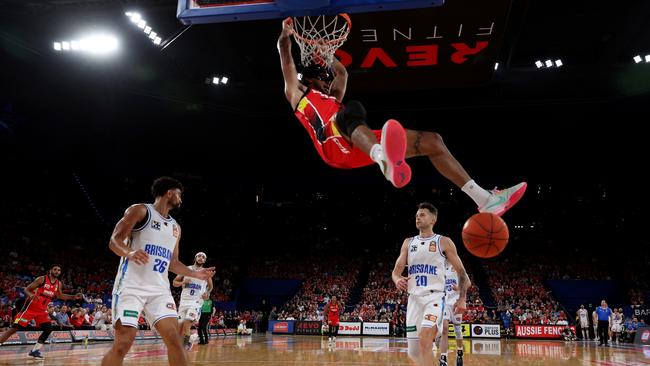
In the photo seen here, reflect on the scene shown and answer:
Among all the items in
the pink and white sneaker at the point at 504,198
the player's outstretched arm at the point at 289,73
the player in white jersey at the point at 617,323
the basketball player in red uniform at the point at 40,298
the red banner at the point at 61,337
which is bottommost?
the red banner at the point at 61,337

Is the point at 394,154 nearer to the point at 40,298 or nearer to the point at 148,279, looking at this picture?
the point at 148,279

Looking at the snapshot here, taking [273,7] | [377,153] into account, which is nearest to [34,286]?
[273,7]

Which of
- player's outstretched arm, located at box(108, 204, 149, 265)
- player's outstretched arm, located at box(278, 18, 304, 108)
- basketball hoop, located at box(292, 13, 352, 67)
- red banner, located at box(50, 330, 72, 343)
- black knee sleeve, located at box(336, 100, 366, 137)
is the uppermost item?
basketball hoop, located at box(292, 13, 352, 67)

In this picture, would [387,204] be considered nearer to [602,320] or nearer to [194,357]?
[602,320]

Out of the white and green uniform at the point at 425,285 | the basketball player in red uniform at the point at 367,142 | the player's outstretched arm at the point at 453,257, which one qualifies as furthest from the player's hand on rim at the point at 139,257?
the player's outstretched arm at the point at 453,257

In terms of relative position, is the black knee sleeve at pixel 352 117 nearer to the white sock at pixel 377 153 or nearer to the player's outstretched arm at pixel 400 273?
the white sock at pixel 377 153

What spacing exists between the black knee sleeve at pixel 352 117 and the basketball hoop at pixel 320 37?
5.16ft

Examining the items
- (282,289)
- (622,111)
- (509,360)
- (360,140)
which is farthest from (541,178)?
(360,140)

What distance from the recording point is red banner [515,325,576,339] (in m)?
22.7

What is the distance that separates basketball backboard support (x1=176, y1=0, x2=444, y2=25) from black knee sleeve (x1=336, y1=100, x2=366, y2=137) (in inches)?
75.3

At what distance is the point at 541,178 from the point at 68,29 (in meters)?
24.6

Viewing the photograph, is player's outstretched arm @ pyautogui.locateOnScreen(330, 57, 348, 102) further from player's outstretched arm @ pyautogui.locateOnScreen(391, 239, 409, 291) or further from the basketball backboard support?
player's outstretched arm @ pyautogui.locateOnScreen(391, 239, 409, 291)

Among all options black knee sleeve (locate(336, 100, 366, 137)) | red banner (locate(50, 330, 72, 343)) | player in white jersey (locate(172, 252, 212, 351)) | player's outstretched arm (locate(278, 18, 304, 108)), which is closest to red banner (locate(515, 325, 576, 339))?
player in white jersey (locate(172, 252, 212, 351))

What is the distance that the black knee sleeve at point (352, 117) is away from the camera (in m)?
4.12
